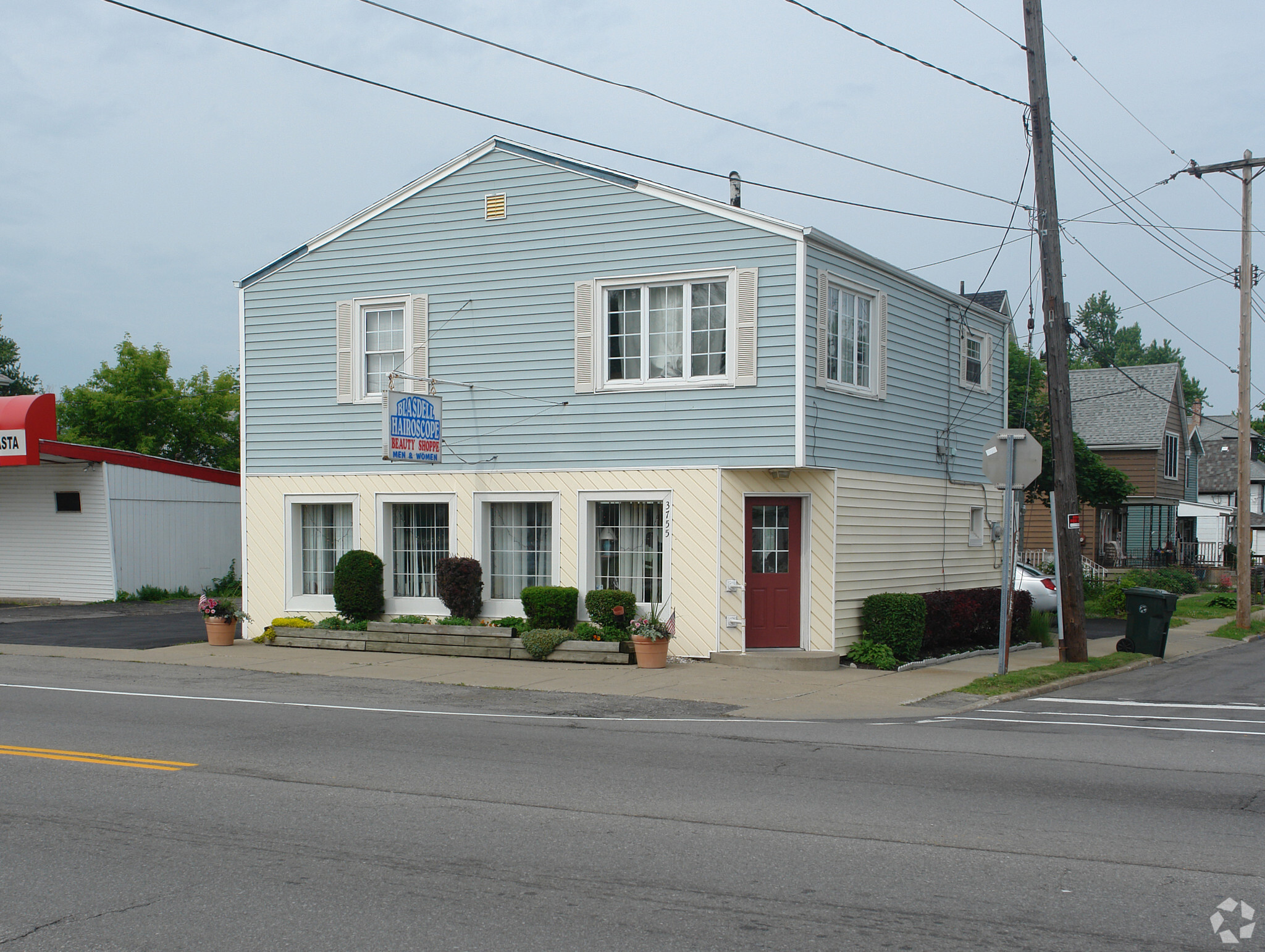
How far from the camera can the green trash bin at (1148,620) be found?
63.0 feet

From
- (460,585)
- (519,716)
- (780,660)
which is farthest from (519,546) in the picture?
(519,716)

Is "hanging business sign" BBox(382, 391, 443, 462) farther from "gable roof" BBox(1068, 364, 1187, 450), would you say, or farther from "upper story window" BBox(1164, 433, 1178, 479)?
"upper story window" BBox(1164, 433, 1178, 479)

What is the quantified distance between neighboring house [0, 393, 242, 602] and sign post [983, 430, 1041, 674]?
2044 cm

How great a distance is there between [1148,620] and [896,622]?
5237 millimetres

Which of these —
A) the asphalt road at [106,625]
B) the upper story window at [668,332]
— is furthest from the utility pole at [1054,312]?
the asphalt road at [106,625]

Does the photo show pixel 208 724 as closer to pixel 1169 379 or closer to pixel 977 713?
pixel 977 713

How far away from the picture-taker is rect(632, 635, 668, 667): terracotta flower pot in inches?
639

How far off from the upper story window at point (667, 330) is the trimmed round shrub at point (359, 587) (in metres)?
4.59

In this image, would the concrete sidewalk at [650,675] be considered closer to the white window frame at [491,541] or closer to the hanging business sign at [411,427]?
the white window frame at [491,541]

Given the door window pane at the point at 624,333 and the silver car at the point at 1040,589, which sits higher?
the door window pane at the point at 624,333

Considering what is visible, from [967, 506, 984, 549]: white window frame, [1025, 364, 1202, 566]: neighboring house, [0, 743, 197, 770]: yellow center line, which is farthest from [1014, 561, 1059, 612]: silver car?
[0, 743, 197, 770]: yellow center line

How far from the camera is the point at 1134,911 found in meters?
5.63

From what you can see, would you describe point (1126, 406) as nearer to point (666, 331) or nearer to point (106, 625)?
point (666, 331)

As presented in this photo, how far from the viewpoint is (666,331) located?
17.3 meters
